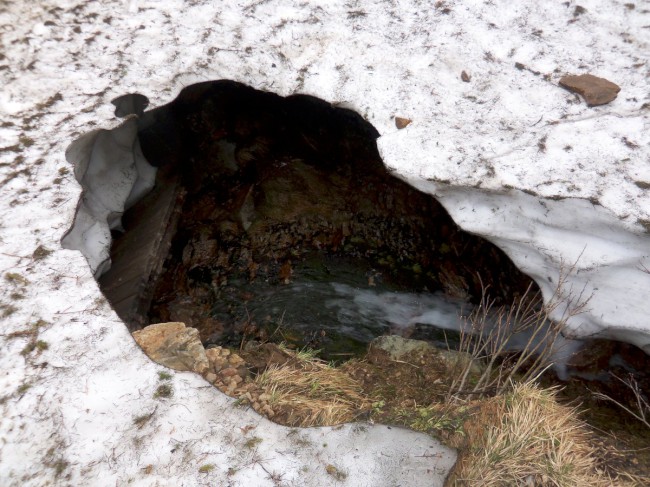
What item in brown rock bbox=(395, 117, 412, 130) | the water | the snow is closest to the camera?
the snow

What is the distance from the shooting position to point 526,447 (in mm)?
2691

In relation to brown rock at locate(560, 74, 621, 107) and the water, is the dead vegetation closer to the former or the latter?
the water

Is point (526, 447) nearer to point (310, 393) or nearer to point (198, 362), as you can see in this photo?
point (310, 393)

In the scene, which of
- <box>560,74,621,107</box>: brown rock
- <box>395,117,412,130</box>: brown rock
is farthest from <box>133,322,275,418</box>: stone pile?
<box>560,74,621,107</box>: brown rock

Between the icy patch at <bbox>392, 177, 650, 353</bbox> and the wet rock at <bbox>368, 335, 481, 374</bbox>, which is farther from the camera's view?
the wet rock at <bbox>368, 335, 481, 374</bbox>

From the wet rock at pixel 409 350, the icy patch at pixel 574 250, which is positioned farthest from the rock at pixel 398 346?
the icy patch at pixel 574 250

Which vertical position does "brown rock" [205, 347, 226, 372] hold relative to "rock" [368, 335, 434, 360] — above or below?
above

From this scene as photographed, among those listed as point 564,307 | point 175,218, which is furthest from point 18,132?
point 564,307

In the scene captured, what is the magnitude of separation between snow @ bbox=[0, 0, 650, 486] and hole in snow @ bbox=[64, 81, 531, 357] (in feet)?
3.38

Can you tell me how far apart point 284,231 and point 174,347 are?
2547 millimetres

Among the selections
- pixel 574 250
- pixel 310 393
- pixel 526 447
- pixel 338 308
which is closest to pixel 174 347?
pixel 310 393

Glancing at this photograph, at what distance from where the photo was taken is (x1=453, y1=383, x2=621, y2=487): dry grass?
2586mm

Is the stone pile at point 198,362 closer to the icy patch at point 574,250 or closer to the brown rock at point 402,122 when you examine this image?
the icy patch at point 574,250

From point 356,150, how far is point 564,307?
2623mm
